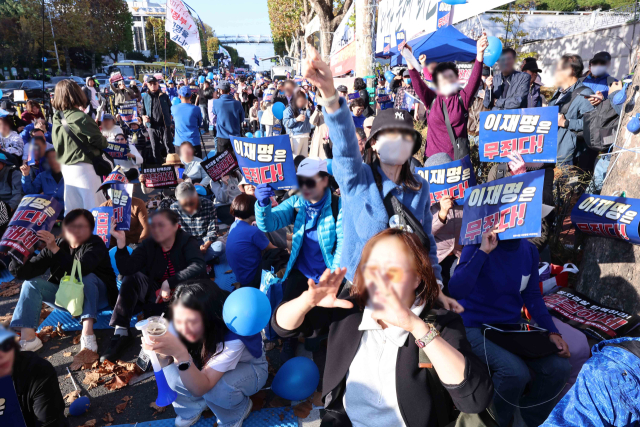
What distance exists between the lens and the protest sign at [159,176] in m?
4.82

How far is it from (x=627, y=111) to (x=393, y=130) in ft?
7.77

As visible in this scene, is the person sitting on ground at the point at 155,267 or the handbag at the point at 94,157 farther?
the handbag at the point at 94,157

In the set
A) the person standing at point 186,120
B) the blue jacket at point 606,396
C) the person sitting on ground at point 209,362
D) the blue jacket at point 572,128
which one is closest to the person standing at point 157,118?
the person standing at point 186,120

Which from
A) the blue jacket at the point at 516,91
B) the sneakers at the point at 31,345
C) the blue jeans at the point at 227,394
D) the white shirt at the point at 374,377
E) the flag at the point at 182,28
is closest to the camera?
the white shirt at the point at 374,377

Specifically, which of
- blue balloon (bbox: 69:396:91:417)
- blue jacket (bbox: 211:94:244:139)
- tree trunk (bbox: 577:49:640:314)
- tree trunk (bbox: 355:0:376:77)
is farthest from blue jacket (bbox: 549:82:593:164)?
blue balloon (bbox: 69:396:91:417)

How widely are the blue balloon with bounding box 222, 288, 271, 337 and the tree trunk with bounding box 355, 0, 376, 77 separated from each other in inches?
362

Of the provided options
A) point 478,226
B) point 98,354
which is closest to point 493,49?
point 478,226

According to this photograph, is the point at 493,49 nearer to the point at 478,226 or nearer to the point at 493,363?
the point at 478,226

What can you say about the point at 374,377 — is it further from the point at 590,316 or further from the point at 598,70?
the point at 598,70

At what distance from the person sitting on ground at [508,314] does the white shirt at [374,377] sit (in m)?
0.88

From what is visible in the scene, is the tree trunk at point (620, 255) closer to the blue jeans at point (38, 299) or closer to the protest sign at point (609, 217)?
the protest sign at point (609, 217)

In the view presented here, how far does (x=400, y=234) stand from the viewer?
5.36 feet

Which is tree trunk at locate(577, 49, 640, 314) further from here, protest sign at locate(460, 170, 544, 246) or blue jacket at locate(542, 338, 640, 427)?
blue jacket at locate(542, 338, 640, 427)

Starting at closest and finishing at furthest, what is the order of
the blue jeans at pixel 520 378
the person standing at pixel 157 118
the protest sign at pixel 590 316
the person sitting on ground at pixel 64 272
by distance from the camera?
1. the blue jeans at pixel 520 378
2. the protest sign at pixel 590 316
3. the person sitting on ground at pixel 64 272
4. the person standing at pixel 157 118
